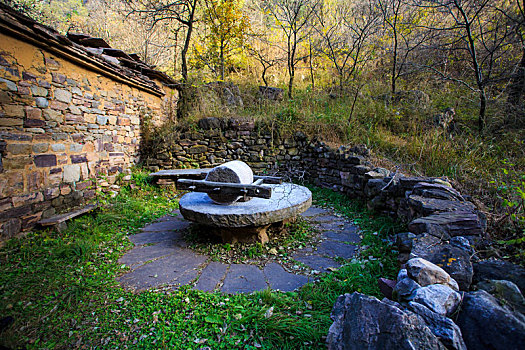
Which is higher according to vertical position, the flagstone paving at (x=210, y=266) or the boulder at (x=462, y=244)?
the boulder at (x=462, y=244)

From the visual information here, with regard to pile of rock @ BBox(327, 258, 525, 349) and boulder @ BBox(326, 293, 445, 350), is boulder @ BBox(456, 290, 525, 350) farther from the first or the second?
boulder @ BBox(326, 293, 445, 350)

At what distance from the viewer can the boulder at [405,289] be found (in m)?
1.36

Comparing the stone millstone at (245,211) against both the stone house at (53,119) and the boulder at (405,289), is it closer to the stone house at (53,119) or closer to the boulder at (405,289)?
the boulder at (405,289)

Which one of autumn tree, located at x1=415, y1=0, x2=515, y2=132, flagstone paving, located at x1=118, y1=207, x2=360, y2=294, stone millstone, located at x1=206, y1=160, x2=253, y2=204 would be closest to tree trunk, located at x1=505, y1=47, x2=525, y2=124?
autumn tree, located at x1=415, y1=0, x2=515, y2=132

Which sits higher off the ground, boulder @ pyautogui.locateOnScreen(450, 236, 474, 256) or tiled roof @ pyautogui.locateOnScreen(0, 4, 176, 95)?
tiled roof @ pyautogui.locateOnScreen(0, 4, 176, 95)

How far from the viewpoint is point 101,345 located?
164 centimetres

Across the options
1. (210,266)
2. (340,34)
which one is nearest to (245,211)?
(210,266)

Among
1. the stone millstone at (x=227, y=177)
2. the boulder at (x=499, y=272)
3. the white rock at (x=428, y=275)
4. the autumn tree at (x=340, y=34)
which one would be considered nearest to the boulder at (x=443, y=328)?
the white rock at (x=428, y=275)

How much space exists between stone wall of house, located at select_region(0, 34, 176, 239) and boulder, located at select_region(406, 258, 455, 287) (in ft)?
13.8

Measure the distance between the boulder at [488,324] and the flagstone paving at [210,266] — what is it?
1341 mm

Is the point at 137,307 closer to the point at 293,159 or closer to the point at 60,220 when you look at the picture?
the point at 60,220

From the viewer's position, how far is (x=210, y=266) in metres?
2.65

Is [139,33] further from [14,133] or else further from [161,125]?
[14,133]

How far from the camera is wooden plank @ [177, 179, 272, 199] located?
2.95 meters
